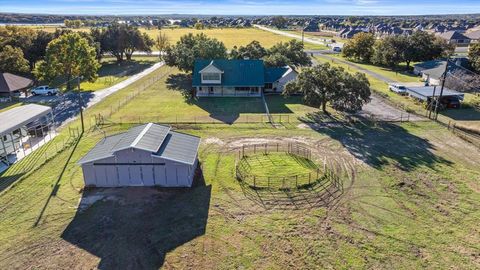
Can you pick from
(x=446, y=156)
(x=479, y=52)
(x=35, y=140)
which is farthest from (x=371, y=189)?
(x=479, y=52)

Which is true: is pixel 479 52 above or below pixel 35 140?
above

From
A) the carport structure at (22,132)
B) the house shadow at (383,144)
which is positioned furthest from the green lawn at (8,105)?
the house shadow at (383,144)

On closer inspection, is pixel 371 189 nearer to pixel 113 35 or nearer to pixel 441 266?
pixel 441 266

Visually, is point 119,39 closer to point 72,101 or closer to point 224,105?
point 72,101

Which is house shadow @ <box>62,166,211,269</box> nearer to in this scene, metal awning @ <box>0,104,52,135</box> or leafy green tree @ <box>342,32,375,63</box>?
metal awning @ <box>0,104,52,135</box>

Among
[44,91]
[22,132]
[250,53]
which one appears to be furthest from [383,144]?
[44,91]
